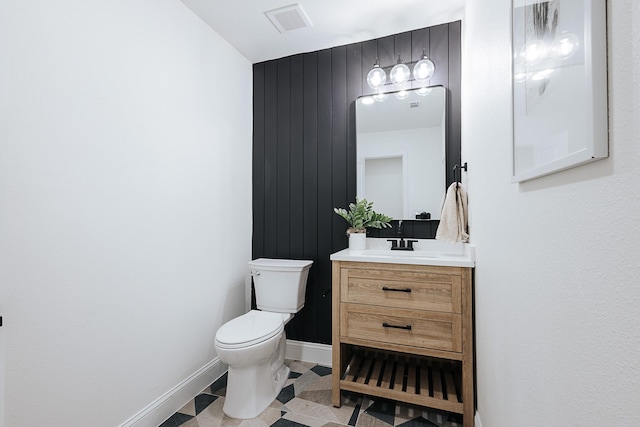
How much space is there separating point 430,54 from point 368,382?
2198 millimetres

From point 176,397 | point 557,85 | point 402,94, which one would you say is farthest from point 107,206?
point 402,94

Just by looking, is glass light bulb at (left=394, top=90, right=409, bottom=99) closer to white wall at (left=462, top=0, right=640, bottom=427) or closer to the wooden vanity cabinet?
white wall at (left=462, top=0, right=640, bottom=427)

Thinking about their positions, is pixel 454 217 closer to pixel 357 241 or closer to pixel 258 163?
pixel 357 241

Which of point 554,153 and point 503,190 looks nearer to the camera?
point 554,153

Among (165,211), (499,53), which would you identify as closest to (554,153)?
(499,53)

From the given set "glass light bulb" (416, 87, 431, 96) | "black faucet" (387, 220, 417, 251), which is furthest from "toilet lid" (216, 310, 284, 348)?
"glass light bulb" (416, 87, 431, 96)

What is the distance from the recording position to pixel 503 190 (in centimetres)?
100

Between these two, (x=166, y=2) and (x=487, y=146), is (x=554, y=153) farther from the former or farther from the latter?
(x=166, y=2)

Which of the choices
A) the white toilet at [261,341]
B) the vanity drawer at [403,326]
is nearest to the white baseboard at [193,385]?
the white toilet at [261,341]

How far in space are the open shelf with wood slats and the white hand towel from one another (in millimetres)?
839

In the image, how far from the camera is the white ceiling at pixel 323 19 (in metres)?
1.95

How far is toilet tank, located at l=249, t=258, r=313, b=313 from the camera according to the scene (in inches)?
87.2

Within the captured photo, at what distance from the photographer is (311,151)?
248 cm

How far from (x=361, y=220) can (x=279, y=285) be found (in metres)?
0.75
